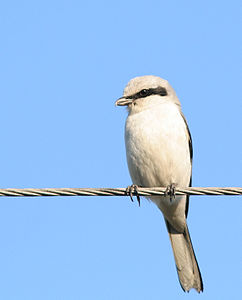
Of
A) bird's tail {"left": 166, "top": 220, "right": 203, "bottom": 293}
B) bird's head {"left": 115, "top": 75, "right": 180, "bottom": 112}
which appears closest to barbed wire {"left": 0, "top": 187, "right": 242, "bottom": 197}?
bird's head {"left": 115, "top": 75, "right": 180, "bottom": 112}

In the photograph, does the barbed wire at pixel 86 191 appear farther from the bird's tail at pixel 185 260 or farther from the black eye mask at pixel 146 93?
the bird's tail at pixel 185 260

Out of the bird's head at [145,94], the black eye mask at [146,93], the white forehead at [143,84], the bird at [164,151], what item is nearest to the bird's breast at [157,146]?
the bird at [164,151]

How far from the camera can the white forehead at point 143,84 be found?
25.6 feet

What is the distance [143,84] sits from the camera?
7832mm

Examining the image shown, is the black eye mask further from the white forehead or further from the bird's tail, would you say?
the bird's tail

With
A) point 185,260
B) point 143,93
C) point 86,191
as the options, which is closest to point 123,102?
point 143,93

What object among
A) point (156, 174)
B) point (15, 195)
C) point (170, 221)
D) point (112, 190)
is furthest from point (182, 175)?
point (15, 195)

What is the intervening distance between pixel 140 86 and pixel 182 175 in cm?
137

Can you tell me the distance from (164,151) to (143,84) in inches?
45.4

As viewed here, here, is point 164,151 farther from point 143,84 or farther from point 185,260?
point 185,260

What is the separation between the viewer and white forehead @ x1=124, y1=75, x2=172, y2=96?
780 centimetres

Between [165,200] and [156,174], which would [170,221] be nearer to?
[165,200]

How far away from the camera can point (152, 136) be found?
715cm

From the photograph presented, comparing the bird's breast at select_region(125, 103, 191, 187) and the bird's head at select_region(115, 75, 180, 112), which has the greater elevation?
the bird's head at select_region(115, 75, 180, 112)
